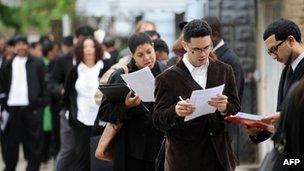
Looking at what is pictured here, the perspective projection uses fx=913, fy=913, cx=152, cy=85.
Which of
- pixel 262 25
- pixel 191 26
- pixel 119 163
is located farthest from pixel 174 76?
pixel 262 25

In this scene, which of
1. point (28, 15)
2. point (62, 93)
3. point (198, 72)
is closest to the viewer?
point (198, 72)

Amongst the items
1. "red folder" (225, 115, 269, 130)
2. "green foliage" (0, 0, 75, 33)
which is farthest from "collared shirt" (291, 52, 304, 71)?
"green foliage" (0, 0, 75, 33)

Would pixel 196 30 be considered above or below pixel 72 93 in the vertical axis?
above

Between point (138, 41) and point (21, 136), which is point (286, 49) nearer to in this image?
point (138, 41)

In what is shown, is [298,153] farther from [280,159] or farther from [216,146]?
[216,146]

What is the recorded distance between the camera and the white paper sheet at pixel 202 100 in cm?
633

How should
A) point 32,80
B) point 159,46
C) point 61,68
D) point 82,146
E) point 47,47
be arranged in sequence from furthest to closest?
point 47,47, point 32,80, point 61,68, point 82,146, point 159,46

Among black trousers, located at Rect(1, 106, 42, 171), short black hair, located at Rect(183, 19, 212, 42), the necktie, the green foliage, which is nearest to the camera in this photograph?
the necktie

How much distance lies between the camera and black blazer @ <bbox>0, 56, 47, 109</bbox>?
13.5 metres

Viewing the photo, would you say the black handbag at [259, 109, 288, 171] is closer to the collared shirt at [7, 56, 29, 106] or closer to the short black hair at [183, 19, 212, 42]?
the short black hair at [183, 19, 212, 42]

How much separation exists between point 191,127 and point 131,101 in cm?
131

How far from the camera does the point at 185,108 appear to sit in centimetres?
638

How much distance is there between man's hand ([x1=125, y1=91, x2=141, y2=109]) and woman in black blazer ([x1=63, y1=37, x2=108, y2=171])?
2.48 m


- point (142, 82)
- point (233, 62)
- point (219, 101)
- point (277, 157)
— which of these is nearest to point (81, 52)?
point (233, 62)
